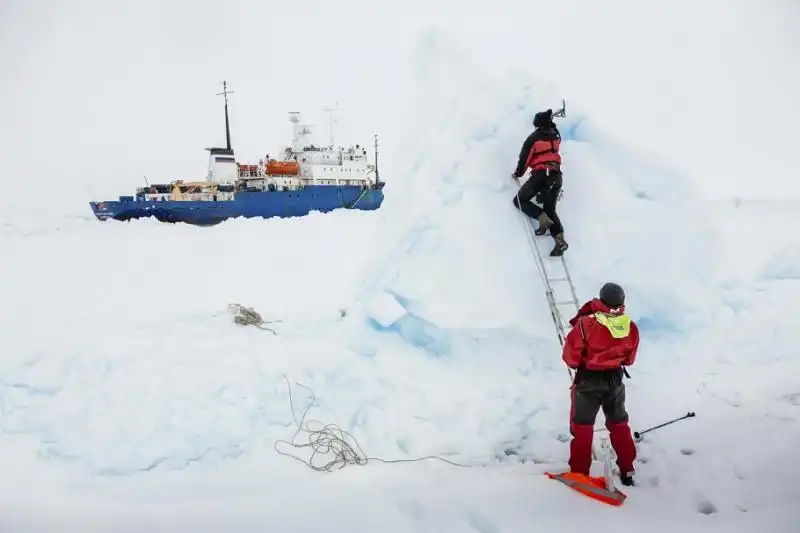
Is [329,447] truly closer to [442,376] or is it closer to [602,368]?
[442,376]

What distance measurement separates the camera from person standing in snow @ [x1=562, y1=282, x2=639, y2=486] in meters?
2.79

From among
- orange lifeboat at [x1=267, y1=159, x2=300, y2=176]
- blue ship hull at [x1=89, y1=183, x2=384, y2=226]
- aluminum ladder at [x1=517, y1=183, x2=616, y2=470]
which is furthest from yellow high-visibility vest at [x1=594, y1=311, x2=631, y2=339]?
orange lifeboat at [x1=267, y1=159, x2=300, y2=176]

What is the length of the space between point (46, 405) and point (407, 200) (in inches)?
134

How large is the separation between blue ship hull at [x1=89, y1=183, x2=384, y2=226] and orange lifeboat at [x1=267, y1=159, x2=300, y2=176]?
1.16m

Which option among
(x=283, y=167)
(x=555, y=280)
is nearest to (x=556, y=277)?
(x=555, y=280)

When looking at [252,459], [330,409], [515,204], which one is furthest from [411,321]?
[252,459]

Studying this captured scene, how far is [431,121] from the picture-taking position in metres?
5.03

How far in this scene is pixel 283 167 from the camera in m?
21.6

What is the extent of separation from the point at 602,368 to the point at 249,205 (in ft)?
62.6

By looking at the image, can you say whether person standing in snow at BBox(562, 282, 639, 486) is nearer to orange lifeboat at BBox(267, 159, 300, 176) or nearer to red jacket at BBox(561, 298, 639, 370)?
red jacket at BBox(561, 298, 639, 370)

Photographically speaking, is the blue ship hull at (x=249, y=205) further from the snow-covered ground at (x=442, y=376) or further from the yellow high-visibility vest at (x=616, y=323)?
the yellow high-visibility vest at (x=616, y=323)

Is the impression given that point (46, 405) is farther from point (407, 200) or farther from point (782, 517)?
point (782, 517)

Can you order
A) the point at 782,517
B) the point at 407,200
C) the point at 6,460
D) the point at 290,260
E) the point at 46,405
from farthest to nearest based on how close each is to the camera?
1. the point at 290,260
2. the point at 407,200
3. the point at 46,405
4. the point at 6,460
5. the point at 782,517

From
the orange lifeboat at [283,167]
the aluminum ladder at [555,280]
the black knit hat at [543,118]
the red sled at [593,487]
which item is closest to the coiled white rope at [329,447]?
the red sled at [593,487]
